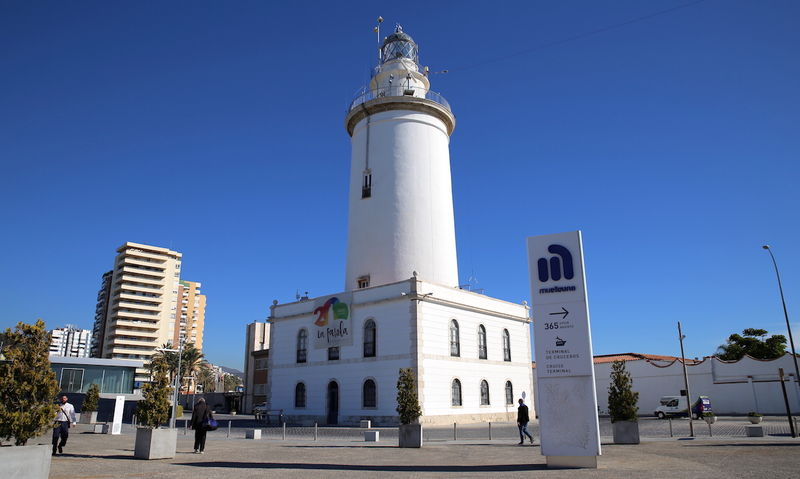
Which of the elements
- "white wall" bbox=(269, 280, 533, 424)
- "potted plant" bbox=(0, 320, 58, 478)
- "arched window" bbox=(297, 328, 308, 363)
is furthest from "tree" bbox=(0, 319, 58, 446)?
"arched window" bbox=(297, 328, 308, 363)

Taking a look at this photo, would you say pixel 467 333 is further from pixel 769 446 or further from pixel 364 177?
pixel 769 446

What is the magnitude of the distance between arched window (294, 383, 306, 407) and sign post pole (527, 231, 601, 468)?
22630 millimetres

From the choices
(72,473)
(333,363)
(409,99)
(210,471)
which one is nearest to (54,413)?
(72,473)

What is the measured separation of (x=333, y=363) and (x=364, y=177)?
449 inches

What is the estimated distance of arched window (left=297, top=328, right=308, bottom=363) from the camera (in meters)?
34.2

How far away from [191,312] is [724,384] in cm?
11630

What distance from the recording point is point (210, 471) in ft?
38.3

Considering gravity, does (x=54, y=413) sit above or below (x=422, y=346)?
below

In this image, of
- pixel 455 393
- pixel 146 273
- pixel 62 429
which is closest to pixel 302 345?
pixel 455 393

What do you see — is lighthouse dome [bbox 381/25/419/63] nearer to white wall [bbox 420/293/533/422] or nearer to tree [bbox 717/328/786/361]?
white wall [bbox 420/293/533/422]

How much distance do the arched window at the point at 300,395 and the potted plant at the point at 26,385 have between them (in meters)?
22.8

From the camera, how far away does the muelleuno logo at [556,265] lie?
1352 cm

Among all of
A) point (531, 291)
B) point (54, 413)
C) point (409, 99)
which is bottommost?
point (54, 413)

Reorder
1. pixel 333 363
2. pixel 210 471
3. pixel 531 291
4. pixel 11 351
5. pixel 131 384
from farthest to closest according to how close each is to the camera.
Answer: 1. pixel 131 384
2. pixel 333 363
3. pixel 531 291
4. pixel 210 471
5. pixel 11 351
